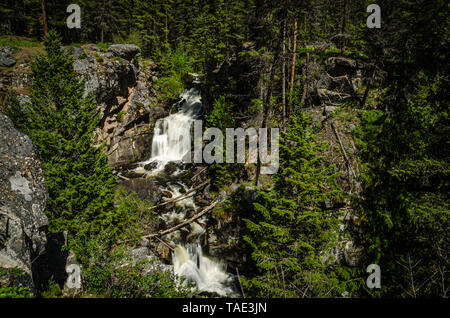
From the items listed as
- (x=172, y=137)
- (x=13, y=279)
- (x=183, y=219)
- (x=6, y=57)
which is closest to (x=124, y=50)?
(x=6, y=57)

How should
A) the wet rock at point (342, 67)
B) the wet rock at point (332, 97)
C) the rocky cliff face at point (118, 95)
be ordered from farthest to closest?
1. the rocky cliff face at point (118, 95)
2. the wet rock at point (342, 67)
3. the wet rock at point (332, 97)

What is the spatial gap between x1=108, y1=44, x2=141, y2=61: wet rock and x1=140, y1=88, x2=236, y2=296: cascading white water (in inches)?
344

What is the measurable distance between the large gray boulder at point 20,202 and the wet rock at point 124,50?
21.2m

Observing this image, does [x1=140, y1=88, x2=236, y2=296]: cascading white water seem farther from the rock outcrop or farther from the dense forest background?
the rock outcrop

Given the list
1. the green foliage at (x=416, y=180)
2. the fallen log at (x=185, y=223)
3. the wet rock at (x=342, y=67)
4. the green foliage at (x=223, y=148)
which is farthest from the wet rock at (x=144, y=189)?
the wet rock at (x=342, y=67)

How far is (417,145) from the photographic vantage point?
897 cm

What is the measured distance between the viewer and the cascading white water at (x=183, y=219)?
12.2 meters

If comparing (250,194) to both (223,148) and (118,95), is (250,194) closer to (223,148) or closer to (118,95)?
(223,148)

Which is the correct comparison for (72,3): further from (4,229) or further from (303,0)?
(4,229)

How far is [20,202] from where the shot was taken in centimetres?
590

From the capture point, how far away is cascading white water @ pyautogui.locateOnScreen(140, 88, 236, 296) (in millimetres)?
12219

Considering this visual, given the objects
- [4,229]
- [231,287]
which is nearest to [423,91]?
[231,287]

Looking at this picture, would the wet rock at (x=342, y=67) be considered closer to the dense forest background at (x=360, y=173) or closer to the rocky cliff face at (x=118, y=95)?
Result: the dense forest background at (x=360, y=173)

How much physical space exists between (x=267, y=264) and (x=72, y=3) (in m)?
43.8
